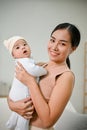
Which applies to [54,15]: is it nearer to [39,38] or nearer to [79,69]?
[39,38]

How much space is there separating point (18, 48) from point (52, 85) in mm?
162

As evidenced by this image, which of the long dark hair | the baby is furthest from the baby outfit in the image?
the long dark hair

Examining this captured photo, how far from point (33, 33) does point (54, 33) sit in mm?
133

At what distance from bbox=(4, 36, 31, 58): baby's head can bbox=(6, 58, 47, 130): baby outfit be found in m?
0.02

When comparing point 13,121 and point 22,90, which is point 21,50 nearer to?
point 22,90

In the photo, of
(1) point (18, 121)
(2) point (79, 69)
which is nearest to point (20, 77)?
(1) point (18, 121)

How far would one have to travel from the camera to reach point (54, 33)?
73 centimetres

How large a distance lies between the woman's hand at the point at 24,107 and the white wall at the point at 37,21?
0.37 ft

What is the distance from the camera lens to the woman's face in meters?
0.71

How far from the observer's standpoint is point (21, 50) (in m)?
0.70

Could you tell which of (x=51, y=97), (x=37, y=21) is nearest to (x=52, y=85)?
(x=51, y=97)

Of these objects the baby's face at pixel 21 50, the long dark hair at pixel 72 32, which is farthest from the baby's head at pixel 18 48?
the long dark hair at pixel 72 32

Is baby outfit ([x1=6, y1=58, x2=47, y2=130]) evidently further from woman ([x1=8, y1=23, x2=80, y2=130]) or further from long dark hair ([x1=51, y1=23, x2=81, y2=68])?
long dark hair ([x1=51, y1=23, x2=81, y2=68])

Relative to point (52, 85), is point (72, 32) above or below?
above
